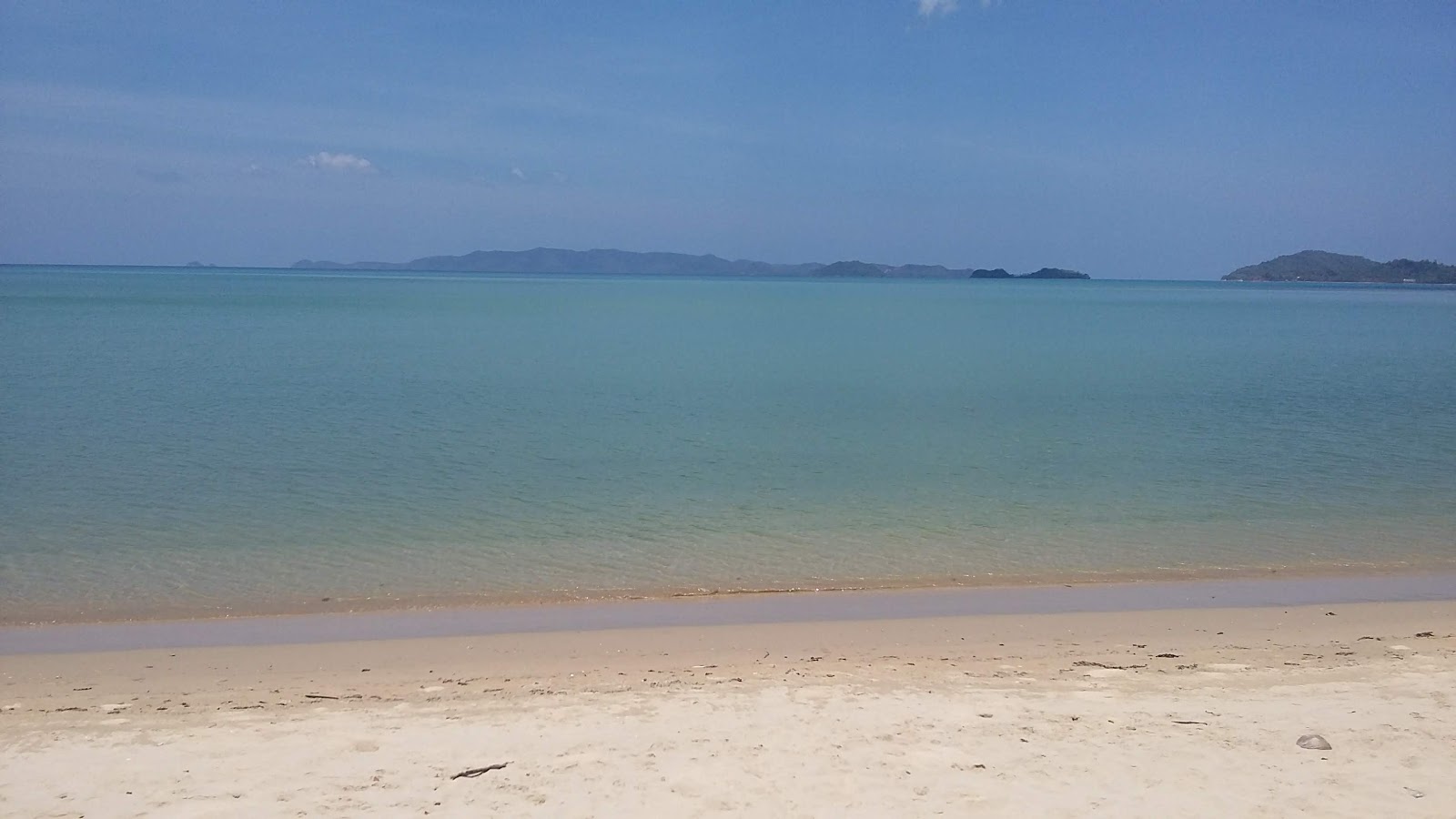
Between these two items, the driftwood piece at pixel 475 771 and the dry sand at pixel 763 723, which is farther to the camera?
the driftwood piece at pixel 475 771

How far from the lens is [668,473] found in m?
13.0

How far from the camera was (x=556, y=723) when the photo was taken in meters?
5.46

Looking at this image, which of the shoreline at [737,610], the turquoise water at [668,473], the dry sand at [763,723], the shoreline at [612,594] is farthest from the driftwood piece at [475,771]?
the turquoise water at [668,473]

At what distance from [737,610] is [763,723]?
8.57 feet

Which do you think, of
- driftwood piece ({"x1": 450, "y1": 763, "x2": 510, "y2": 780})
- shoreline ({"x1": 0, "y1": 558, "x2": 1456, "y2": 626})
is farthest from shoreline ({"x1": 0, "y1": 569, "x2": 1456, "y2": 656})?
driftwood piece ({"x1": 450, "y1": 763, "x2": 510, "y2": 780})

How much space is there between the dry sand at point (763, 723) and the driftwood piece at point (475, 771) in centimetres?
3

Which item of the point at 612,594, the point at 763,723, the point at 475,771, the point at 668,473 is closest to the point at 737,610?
the point at 612,594

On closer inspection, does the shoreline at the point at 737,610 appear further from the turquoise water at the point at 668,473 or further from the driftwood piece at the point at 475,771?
the driftwood piece at the point at 475,771

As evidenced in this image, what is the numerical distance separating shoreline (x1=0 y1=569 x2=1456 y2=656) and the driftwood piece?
2652mm

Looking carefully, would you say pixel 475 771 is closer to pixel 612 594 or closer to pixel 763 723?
pixel 763 723

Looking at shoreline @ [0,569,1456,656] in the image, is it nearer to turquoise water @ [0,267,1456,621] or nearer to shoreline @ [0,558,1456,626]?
shoreline @ [0,558,1456,626]

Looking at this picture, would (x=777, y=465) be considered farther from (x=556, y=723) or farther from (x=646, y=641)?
(x=556, y=723)

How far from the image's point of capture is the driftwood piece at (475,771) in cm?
477

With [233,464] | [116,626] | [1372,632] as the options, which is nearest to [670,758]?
[116,626]
